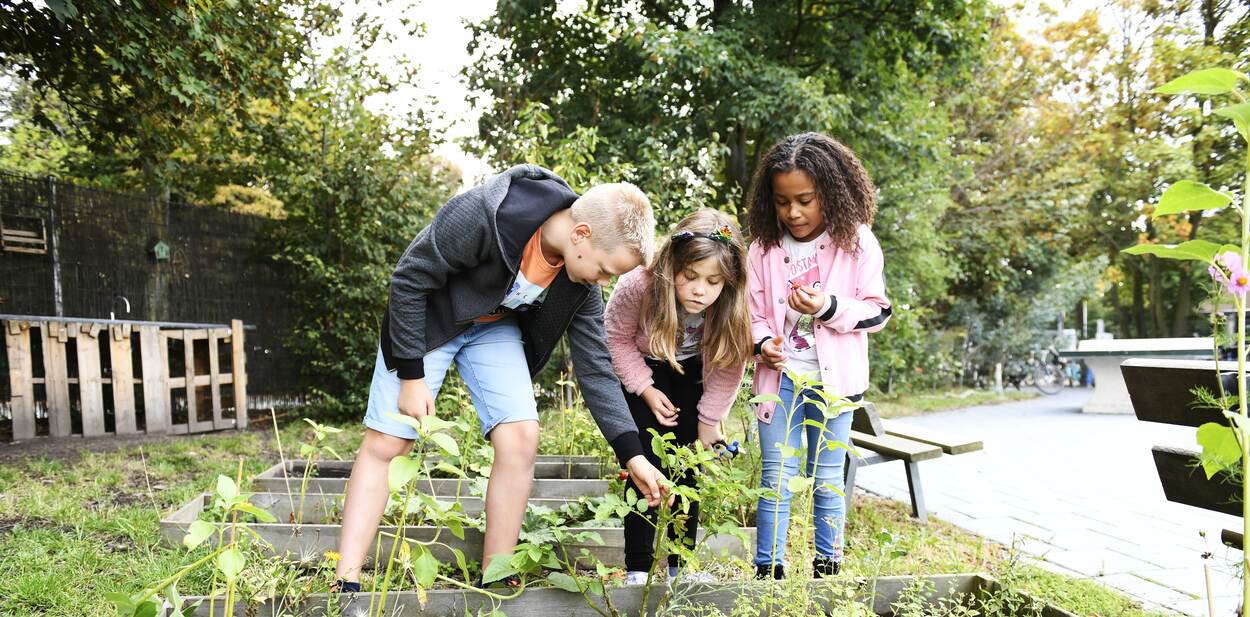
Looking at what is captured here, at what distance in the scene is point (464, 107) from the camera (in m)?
8.59

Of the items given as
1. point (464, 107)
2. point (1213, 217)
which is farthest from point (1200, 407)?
point (1213, 217)

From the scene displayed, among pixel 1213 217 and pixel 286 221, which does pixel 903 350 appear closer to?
pixel 1213 217

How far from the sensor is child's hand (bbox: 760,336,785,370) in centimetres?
218

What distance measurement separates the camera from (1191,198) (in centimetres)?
96

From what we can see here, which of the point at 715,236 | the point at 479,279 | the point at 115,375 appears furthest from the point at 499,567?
the point at 115,375

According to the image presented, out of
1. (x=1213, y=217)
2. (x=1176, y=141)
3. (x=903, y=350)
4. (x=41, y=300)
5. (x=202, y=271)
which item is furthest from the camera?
(x=1176, y=141)

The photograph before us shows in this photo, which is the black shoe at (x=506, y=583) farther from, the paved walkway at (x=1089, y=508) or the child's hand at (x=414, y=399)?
the paved walkway at (x=1089, y=508)

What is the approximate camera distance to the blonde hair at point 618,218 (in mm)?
1881

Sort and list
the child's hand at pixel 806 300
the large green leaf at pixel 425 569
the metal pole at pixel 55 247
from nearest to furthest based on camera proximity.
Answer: the large green leaf at pixel 425 569, the child's hand at pixel 806 300, the metal pole at pixel 55 247

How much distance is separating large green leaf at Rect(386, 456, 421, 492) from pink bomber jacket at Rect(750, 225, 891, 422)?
1.30 meters

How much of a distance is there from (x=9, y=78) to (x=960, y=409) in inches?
454

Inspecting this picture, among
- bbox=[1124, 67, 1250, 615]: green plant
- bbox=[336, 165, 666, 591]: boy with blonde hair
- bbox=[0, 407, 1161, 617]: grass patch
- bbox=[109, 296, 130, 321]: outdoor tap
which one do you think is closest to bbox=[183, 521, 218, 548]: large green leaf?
bbox=[0, 407, 1161, 617]: grass patch

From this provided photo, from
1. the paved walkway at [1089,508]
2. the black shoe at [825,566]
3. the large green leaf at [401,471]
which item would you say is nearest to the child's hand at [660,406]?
the black shoe at [825,566]

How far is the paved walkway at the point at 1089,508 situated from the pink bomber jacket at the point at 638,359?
89 centimetres
